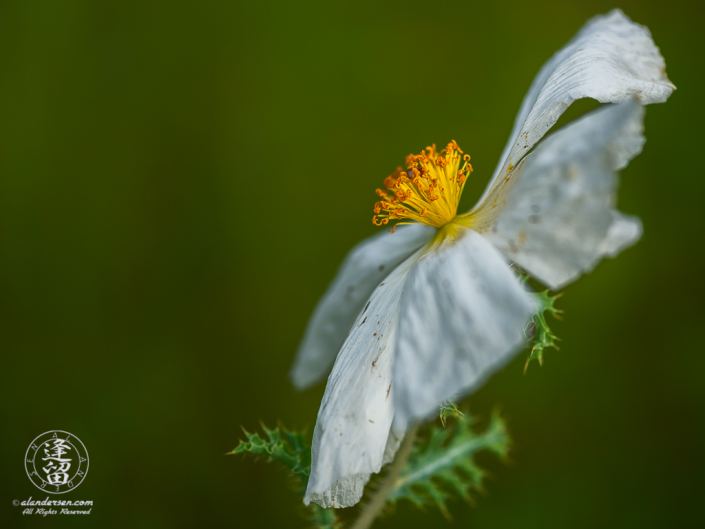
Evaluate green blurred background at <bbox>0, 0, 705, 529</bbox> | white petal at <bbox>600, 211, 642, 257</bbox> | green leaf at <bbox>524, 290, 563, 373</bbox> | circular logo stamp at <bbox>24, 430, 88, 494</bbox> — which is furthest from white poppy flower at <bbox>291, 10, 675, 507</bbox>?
green blurred background at <bbox>0, 0, 705, 529</bbox>

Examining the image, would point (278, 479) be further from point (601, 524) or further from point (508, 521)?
point (601, 524)

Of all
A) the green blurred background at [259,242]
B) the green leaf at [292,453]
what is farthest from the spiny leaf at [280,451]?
the green blurred background at [259,242]

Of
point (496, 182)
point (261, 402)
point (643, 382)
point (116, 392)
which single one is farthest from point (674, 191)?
point (116, 392)

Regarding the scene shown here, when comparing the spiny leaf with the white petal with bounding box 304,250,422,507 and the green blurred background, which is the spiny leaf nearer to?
the white petal with bounding box 304,250,422,507

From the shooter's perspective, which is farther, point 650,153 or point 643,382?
point 650,153

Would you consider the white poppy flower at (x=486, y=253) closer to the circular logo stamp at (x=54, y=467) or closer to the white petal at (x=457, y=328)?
the white petal at (x=457, y=328)

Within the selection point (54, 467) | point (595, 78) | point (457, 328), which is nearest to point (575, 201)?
point (457, 328)
